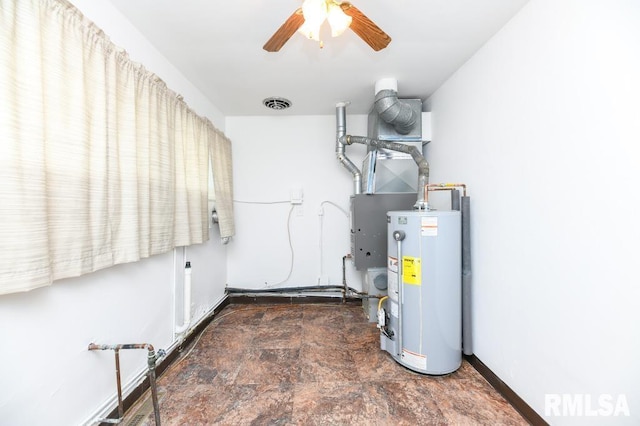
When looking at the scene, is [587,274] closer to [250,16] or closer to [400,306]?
[400,306]

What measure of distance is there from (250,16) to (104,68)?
0.83 meters

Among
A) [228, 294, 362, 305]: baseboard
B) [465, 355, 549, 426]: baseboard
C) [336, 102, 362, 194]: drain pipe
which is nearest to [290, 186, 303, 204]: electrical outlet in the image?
[336, 102, 362, 194]: drain pipe

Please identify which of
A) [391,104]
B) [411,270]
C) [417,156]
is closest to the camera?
[411,270]

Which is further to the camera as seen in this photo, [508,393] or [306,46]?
[306,46]

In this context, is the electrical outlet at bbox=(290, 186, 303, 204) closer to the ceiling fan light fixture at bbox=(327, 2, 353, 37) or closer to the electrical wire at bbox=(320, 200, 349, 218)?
the electrical wire at bbox=(320, 200, 349, 218)

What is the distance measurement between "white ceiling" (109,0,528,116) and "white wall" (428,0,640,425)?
1.00 ft

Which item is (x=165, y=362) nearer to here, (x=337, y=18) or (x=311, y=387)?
(x=311, y=387)

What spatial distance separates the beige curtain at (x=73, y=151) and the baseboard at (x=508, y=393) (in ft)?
7.77

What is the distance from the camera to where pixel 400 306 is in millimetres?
1719

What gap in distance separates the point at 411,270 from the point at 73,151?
6.44ft

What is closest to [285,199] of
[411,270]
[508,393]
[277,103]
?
[277,103]

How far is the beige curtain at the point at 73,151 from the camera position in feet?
2.77

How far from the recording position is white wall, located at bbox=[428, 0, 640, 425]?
93 centimetres

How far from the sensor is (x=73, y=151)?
1047 mm
